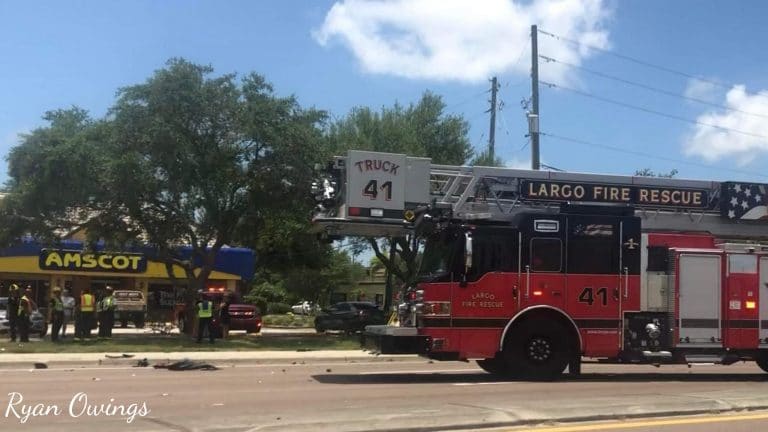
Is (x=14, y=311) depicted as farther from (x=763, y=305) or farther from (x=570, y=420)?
(x=763, y=305)

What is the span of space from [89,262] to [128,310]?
6.08m

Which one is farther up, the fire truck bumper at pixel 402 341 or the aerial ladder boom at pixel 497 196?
the aerial ladder boom at pixel 497 196

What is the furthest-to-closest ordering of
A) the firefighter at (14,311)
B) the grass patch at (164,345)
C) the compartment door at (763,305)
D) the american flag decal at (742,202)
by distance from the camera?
1. the firefighter at (14,311)
2. the grass patch at (164,345)
3. the american flag decal at (742,202)
4. the compartment door at (763,305)

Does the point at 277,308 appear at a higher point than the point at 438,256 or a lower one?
lower

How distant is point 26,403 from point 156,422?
2.83 m

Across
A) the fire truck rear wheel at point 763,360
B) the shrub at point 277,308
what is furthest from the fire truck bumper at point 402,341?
the shrub at point 277,308

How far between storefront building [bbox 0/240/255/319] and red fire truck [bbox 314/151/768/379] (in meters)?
23.5

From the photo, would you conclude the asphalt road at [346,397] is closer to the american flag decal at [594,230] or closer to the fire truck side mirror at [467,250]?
the fire truck side mirror at [467,250]

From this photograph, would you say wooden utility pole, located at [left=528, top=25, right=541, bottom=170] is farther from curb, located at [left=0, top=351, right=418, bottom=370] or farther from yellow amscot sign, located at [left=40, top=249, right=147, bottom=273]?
yellow amscot sign, located at [left=40, top=249, right=147, bottom=273]

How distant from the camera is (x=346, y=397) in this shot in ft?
40.3

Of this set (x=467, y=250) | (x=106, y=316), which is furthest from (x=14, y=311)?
(x=467, y=250)

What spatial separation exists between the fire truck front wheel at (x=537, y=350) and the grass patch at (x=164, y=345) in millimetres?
10440

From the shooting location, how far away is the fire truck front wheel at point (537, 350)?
14695mm

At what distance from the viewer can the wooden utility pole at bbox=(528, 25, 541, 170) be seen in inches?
1198
